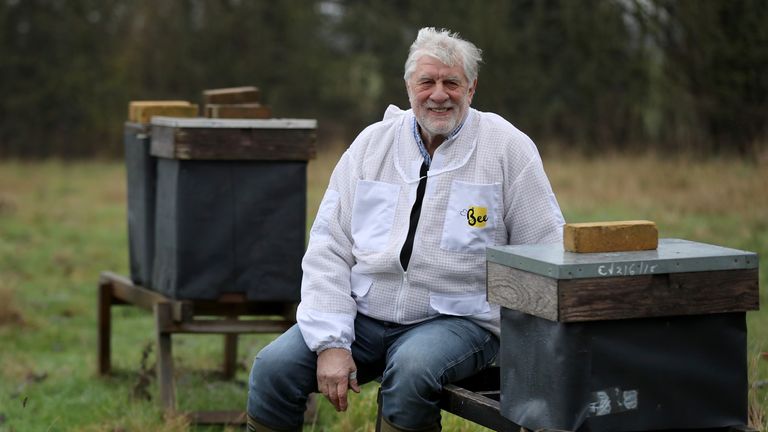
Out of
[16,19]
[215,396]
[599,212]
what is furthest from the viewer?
[16,19]

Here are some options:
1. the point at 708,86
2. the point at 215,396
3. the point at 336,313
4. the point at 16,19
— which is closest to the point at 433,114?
the point at 336,313

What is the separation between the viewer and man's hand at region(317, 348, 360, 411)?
151 inches

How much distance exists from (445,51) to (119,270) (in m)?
7.29

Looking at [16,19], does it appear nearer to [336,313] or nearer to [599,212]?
[599,212]

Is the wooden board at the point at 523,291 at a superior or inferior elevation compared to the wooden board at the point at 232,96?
inferior

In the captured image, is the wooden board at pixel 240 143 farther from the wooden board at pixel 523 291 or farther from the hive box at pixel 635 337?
the hive box at pixel 635 337

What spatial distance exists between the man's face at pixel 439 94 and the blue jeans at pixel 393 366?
2.12 ft

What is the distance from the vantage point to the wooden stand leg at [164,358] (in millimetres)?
5684

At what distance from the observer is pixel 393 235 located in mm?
3971

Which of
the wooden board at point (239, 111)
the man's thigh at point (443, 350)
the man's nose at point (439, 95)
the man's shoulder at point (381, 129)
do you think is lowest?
the man's thigh at point (443, 350)

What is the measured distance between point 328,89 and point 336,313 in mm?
23016

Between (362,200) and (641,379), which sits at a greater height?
(362,200)

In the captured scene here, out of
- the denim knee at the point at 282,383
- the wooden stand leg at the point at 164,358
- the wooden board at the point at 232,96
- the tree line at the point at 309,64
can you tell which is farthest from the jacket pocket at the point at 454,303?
the tree line at the point at 309,64

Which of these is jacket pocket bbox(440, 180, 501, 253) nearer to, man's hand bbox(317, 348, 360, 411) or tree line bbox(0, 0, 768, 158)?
man's hand bbox(317, 348, 360, 411)
